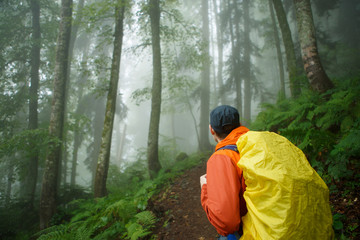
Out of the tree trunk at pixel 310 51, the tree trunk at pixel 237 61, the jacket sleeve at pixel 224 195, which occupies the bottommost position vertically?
the jacket sleeve at pixel 224 195

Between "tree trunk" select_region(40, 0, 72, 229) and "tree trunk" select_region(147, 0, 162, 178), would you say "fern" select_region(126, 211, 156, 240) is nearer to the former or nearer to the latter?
"tree trunk" select_region(147, 0, 162, 178)

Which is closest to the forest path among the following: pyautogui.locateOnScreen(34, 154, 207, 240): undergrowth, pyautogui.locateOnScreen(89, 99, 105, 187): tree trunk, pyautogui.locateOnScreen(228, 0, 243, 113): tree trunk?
pyautogui.locateOnScreen(34, 154, 207, 240): undergrowth

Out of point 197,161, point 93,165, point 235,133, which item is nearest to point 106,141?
point 197,161

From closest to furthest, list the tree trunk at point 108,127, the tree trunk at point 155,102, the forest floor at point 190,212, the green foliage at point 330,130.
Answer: the forest floor at point 190,212 < the green foliage at point 330,130 < the tree trunk at point 108,127 < the tree trunk at point 155,102

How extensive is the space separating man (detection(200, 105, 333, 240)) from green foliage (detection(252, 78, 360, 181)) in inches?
105

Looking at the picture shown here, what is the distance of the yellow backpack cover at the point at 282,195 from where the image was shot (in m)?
1.19

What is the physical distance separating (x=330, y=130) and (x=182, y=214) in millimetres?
4216

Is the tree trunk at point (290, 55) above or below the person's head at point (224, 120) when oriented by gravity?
above

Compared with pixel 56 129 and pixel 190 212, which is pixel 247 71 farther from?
pixel 56 129

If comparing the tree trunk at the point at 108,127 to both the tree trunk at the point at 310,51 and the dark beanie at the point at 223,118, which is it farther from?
the tree trunk at the point at 310,51

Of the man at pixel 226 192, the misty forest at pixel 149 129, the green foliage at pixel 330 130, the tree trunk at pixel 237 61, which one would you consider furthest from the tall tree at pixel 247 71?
the man at pixel 226 192

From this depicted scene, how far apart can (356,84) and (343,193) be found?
156 inches

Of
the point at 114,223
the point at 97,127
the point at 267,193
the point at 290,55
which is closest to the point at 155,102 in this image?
the point at 114,223

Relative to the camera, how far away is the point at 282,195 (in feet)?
3.94
